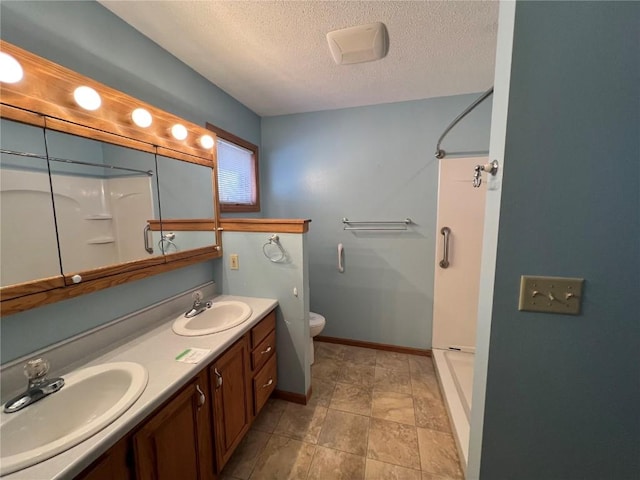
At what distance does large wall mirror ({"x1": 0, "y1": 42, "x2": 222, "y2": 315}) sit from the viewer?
0.94 meters

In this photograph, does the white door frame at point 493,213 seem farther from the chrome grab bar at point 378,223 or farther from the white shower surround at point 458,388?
the chrome grab bar at point 378,223

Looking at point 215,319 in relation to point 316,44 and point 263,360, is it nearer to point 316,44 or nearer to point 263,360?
point 263,360

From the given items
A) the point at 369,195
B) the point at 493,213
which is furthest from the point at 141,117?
the point at 369,195

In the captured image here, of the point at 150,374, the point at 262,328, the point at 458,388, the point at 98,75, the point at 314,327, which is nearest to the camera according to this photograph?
the point at 150,374

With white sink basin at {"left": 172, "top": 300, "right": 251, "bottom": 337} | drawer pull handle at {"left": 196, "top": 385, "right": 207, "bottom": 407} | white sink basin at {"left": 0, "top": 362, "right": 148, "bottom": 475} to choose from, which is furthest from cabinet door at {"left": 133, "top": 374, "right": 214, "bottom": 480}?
white sink basin at {"left": 172, "top": 300, "right": 251, "bottom": 337}

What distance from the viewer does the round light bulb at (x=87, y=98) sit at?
1.10 m

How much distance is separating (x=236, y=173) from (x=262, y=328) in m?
1.64

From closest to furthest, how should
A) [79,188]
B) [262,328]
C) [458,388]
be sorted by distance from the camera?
1. [79,188]
2. [262,328]
3. [458,388]

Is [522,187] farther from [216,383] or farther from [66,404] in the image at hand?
[66,404]

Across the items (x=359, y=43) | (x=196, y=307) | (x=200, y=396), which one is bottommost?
(x=200, y=396)

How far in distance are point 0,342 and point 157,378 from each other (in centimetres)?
56

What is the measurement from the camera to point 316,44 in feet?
5.32

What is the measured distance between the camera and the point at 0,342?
915mm

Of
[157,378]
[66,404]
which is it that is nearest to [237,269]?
[157,378]
